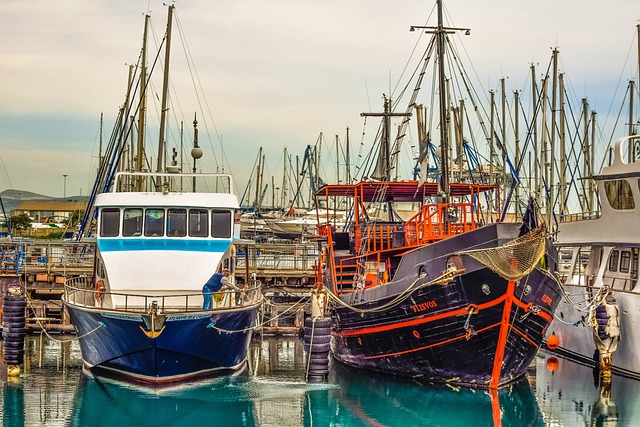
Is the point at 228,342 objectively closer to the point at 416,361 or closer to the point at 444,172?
the point at 416,361

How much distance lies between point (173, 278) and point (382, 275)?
18.8 feet

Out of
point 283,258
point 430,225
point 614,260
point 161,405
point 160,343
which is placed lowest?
point 161,405

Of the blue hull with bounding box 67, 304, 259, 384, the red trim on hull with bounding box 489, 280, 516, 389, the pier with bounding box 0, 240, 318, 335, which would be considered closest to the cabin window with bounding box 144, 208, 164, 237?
the blue hull with bounding box 67, 304, 259, 384

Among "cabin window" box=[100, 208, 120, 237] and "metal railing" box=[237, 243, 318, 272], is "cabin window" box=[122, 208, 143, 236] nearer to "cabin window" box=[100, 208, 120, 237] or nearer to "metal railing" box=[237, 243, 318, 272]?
"cabin window" box=[100, 208, 120, 237]

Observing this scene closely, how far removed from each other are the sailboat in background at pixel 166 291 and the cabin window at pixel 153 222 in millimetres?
27

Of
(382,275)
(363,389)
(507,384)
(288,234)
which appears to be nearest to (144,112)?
(382,275)

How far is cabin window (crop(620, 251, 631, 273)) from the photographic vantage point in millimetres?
25125

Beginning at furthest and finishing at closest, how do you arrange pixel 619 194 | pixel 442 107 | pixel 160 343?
pixel 619 194 < pixel 442 107 < pixel 160 343

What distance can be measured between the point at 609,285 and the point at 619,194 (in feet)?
8.63

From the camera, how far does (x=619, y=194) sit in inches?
984

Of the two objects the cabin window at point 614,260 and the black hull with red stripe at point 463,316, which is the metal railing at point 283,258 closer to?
the cabin window at point 614,260

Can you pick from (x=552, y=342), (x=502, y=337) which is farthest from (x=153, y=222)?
(x=552, y=342)

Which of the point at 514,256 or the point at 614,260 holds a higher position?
the point at 514,256

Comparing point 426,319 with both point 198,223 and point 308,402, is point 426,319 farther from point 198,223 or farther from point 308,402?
point 198,223
